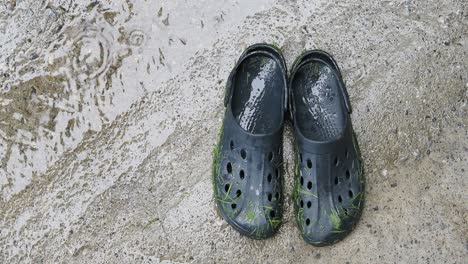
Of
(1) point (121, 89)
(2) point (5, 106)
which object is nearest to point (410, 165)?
(1) point (121, 89)

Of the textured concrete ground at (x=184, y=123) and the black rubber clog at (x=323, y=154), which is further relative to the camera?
the textured concrete ground at (x=184, y=123)

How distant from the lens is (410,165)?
2.13m

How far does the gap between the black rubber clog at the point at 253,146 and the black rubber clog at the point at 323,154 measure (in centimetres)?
7

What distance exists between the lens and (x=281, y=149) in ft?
6.81

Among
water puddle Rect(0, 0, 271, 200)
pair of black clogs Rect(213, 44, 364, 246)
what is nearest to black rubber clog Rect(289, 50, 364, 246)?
pair of black clogs Rect(213, 44, 364, 246)

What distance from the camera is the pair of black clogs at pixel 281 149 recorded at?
2002 millimetres

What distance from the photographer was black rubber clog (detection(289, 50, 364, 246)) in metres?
1.99

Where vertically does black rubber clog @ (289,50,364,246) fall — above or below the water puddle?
below

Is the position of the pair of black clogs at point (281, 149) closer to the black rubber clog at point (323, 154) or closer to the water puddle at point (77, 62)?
the black rubber clog at point (323, 154)

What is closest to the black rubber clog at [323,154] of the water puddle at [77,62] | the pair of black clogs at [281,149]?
the pair of black clogs at [281,149]

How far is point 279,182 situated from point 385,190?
40 centimetres

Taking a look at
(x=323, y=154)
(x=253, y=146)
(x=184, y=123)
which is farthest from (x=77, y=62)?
(x=323, y=154)

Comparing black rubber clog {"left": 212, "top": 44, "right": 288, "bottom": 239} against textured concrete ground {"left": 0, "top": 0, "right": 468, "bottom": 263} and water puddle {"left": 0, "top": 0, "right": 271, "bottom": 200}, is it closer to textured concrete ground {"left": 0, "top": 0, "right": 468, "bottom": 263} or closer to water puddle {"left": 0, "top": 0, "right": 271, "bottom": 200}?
textured concrete ground {"left": 0, "top": 0, "right": 468, "bottom": 263}

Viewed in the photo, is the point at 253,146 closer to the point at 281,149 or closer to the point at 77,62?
the point at 281,149
